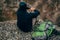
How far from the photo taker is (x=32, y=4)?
7906 mm

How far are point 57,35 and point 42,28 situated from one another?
0.39 meters

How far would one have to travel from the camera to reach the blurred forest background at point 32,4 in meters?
7.80

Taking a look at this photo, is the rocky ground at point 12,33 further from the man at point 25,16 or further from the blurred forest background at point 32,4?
the blurred forest background at point 32,4

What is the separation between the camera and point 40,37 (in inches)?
193

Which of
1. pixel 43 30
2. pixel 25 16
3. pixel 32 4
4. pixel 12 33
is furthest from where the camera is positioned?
pixel 32 4

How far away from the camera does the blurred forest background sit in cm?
780

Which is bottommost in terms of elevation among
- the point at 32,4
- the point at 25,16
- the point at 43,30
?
the point at 32,4

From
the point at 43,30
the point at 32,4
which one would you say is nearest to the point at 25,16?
the point at 43,30

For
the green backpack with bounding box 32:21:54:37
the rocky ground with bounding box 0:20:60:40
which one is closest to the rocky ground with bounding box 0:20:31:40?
the rocky ground with bounding box 0:20:60:40

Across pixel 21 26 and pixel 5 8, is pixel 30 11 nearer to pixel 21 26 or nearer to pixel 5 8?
pixel 21 26

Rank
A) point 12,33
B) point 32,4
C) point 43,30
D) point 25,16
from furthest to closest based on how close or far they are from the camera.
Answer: point 32,4 < point 12,33 < point 25,16 < point 43,30

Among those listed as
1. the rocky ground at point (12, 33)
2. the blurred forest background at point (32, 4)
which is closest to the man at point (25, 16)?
the rocky ground at point (12, 33)

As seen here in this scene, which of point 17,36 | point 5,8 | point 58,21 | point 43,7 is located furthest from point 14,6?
point 17,36

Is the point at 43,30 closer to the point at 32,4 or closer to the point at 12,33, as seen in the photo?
the point at 12,33
